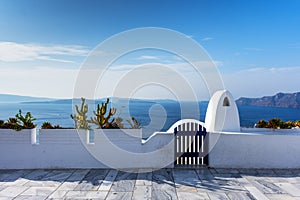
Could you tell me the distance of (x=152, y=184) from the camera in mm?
4738

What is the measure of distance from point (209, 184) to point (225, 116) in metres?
2.19

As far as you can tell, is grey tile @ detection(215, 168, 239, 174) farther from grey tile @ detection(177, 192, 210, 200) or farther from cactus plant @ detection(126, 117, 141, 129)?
cactus plant @ detection(126, 117, 141, 129)

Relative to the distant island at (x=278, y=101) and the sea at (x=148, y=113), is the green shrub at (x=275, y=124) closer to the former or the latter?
the sea at (x=148, y=113)

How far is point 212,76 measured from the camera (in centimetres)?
761

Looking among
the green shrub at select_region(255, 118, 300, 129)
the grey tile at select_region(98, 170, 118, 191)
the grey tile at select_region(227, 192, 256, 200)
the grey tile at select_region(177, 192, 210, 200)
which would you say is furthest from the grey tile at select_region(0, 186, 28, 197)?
the green shrub at select_region(255, 118, 300, 129)

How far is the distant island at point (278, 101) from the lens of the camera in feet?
44.3

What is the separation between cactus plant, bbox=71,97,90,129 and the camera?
5950mm

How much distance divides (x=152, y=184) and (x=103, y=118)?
6.55 feet

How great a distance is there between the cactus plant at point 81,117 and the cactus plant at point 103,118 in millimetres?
164

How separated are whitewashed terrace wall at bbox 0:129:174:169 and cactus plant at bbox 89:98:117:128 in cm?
18

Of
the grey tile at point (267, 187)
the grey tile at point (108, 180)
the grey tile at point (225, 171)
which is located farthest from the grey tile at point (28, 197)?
the grey tile at point (267, 187)

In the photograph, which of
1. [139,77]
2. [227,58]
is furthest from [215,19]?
[139,77]

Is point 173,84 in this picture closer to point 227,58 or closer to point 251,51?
point 227,58

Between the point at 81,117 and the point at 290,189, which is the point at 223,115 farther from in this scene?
the point at 81,117
